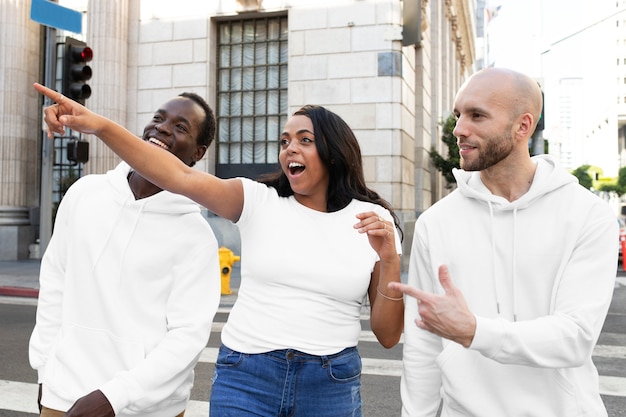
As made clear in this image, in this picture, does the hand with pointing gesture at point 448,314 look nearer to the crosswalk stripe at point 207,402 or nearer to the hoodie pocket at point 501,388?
the hoodie pocket at point 501,388

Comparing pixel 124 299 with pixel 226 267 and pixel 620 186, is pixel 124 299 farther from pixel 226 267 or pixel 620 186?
pixel 620 186

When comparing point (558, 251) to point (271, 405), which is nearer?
point (558, 251)

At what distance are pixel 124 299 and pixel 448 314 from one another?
1.16 meters

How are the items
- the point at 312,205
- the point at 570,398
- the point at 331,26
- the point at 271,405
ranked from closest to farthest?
1. the point at 570,398
2. the point at 271,405
3. the point at 312,205
4. the point at 331,26

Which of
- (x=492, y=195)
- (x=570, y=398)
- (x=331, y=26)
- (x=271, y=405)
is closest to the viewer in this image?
(x=570, y=398)

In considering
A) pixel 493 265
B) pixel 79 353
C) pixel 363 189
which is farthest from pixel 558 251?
pixel 79 353

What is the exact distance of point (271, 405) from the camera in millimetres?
2473

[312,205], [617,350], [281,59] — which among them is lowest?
[617,350]

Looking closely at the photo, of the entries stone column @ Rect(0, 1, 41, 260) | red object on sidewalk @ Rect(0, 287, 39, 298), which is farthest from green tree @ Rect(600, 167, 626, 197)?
red object on sidewalk @ Rect(0, 287, 39, 298)

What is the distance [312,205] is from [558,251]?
42.2 inches

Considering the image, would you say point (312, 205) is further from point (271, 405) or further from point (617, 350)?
point (617, 350)

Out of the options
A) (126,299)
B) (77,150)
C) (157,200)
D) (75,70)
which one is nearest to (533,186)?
(157,200)

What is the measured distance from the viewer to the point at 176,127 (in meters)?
2.67

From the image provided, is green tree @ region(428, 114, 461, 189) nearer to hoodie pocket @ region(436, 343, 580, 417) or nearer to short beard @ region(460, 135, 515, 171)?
short beard @ region(460, 135, 515, 171)
